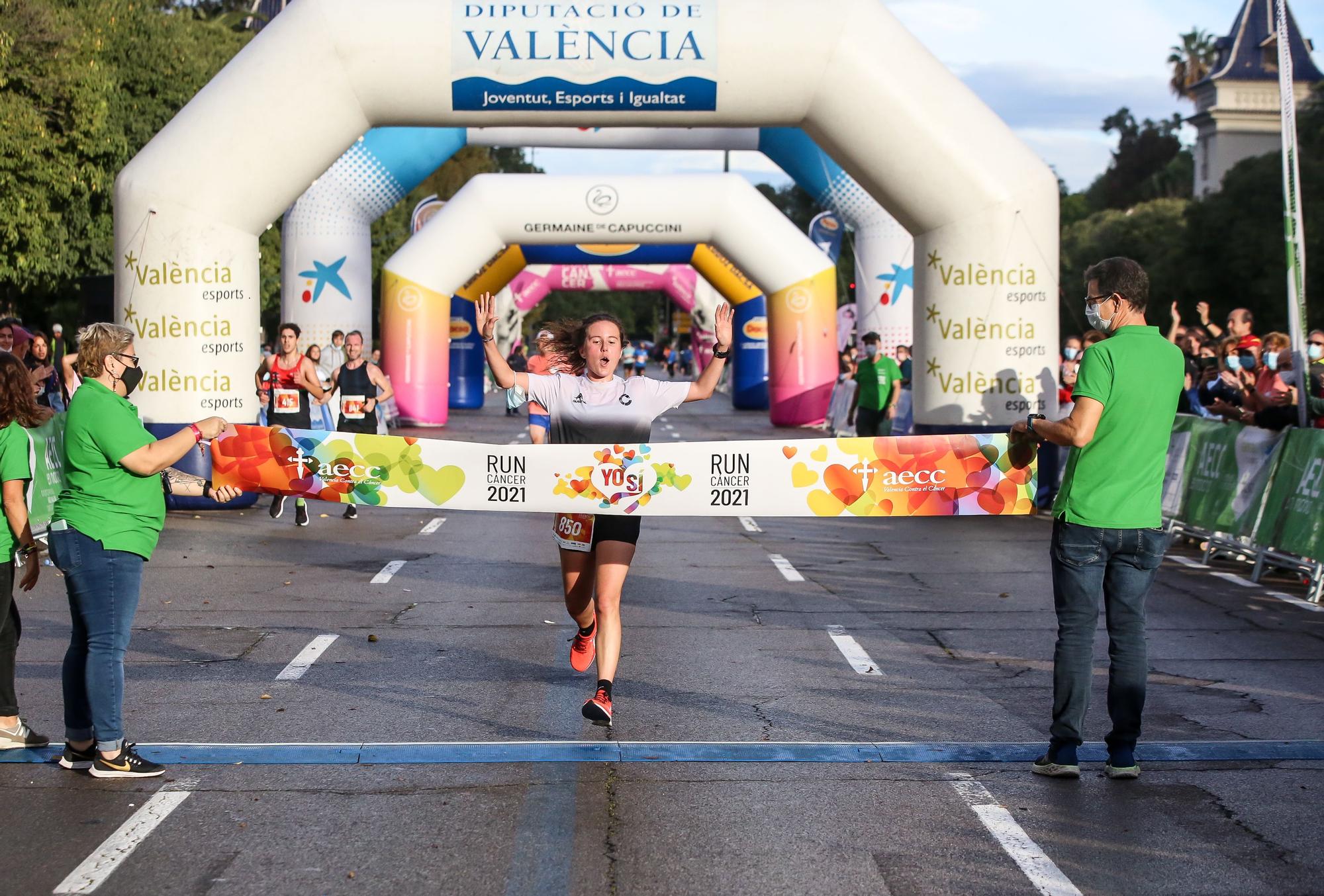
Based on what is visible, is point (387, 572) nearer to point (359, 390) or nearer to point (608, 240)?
point (359, 390)

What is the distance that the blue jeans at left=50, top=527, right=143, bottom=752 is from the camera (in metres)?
6.01

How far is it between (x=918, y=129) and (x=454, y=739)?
10.6 meters

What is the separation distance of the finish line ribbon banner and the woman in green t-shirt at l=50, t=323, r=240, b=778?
1.26 m

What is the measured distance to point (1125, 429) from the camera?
6074mm

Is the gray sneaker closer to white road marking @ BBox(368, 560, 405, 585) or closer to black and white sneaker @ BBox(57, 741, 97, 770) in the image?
A: black and white sneaker @ BBox(57, 741, 97, 770)

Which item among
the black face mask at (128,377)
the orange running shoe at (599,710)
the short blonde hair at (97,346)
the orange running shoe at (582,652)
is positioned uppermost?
the short blonde hair at (97,346)

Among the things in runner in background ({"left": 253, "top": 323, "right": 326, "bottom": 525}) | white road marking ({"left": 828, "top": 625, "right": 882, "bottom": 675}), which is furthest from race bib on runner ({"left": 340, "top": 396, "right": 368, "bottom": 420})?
white road marking ({"left": 828, "top": 625, "right": 882, "bottom": 675})

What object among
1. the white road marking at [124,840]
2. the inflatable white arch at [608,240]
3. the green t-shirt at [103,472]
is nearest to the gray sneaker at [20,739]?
the white road marking at [124,840]

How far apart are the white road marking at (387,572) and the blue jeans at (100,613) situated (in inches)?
215

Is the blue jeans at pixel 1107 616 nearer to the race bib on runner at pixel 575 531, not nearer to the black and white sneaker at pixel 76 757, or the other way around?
the race bib on runner at pixel 575 531

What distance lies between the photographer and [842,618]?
1016 cm

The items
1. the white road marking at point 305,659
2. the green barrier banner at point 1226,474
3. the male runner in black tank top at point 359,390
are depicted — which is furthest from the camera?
the male runner in black tank top at point 359,390

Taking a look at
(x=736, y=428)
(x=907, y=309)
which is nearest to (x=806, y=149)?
(x=907, y=309)

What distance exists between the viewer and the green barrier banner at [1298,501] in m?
11.2
